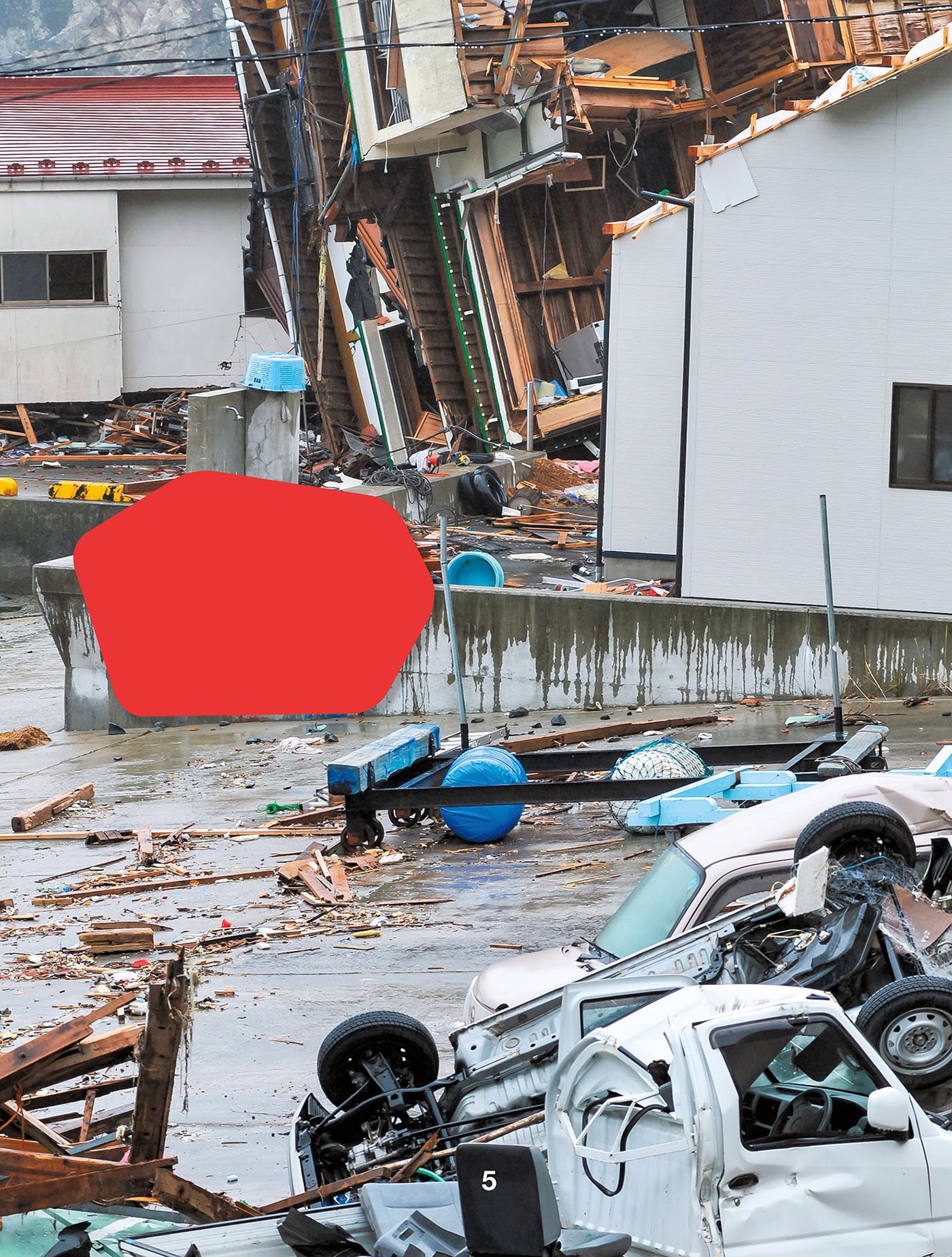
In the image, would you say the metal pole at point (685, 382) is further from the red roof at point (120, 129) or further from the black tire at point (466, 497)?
the red roof at point (120, 129)

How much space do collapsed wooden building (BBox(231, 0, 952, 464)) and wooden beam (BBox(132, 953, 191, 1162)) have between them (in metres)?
22.6

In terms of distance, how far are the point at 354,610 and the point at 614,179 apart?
49.4 feet

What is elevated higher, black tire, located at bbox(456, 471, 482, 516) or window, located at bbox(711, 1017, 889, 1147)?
black tire, located at bbox(456, 471, 482, 516)

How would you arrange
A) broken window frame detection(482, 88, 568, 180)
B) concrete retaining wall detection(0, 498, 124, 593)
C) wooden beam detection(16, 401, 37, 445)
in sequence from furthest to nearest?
1. wooden beam detection(16, 401, 37, 445)
2. broken window frame detection(482, 88, 568, 180)
3. concrete retaining wall detection(0, 498, 124, 593)

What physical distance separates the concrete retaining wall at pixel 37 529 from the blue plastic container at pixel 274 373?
4814mm

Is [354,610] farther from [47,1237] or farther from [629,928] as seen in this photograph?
[47,1237]

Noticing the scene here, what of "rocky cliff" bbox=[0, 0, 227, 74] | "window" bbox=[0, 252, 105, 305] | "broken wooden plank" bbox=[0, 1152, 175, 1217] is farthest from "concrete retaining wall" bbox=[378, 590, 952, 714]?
"rocky cliff" bbox=[0, 0, 227, 74]

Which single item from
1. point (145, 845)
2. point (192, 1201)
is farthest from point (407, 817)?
point (192, 1201)

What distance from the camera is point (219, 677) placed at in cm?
1956

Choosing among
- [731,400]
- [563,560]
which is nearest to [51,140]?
[563,560]

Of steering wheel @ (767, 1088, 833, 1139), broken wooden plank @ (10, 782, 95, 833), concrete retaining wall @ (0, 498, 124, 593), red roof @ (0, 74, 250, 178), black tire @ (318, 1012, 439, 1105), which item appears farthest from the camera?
red roof @ (0, 74, 250, 178)

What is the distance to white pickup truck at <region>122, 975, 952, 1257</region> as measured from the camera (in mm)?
4605

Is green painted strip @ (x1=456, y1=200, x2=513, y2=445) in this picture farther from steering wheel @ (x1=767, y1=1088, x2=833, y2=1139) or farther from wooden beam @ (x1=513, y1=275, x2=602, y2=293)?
steering wheel @ (x1=767, y1=1088, x2=833, y2=1139)

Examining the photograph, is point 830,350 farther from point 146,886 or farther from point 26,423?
point 26,423
